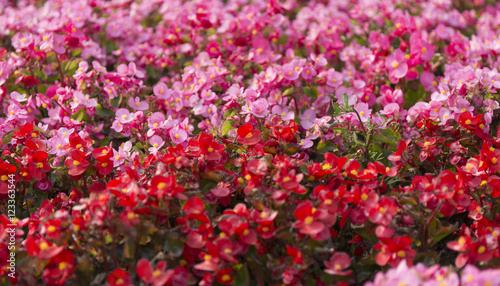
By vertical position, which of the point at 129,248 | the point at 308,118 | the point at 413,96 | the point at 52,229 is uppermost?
the point at 52,229

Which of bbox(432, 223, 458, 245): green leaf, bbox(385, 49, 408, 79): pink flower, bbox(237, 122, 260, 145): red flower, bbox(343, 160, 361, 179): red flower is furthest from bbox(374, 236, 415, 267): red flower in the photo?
bbox(385, 49, 408, 79): pink flower

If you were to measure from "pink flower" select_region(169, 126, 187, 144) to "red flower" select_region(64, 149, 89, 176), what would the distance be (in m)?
0.39

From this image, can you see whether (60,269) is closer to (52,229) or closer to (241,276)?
(52,229)

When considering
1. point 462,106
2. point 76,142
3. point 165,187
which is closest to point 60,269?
point 165,187

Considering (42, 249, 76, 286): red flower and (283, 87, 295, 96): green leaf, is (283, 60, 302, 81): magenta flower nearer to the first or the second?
(283, 87, 295, 96): green leaf

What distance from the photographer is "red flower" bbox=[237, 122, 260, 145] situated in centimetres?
187

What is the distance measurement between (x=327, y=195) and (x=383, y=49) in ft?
5.47

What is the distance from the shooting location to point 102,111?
2.42 m

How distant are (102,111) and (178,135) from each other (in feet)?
2.11

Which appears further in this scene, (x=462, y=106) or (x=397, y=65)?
(x=397, y=65)

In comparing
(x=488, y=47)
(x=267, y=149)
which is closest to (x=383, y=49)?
(x=488, y=47)

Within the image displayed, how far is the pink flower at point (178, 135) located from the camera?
2.01 m

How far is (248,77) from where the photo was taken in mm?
2990

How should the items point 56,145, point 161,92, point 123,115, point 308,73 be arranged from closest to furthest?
point 56,145
point 123,115
point 308,73
point 161,92
